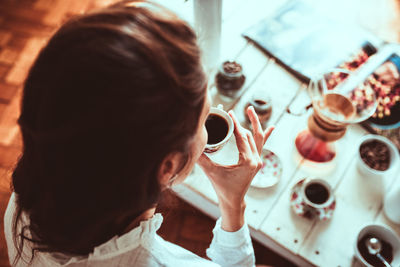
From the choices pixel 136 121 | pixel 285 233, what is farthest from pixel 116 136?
pixel 285 233

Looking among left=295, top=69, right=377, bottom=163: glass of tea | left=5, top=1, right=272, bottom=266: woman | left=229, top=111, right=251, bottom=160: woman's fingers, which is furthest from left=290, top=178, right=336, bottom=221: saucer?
left=5, top=1, right=272, bottom=266: woman

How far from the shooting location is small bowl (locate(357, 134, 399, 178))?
0.84m

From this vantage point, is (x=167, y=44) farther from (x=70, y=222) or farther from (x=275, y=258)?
(x=275, y=258)

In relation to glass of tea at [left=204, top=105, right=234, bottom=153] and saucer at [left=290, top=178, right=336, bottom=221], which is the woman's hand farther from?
saucer at [left=290, top=178, right=336, bottom=221]

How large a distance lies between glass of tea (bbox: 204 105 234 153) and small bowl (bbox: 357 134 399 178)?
1.39 feet

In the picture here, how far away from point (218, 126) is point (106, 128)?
36cm

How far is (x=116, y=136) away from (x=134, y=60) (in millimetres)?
91

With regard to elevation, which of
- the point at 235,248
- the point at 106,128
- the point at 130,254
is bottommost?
the point at 235,248

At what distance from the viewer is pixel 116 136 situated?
374 millimetres

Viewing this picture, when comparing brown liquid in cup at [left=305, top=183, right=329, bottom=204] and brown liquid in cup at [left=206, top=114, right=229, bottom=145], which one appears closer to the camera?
brown liquid in cup at [left=206, top=114, right=229, bottom=145]

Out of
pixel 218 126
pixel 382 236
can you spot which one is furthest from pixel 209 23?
pixel 382 236

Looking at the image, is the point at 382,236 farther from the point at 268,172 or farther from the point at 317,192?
the point at 268,172

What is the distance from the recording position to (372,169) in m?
0.85

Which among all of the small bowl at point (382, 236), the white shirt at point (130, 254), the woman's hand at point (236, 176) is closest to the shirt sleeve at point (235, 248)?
the woman's hand at point (236, 176)
